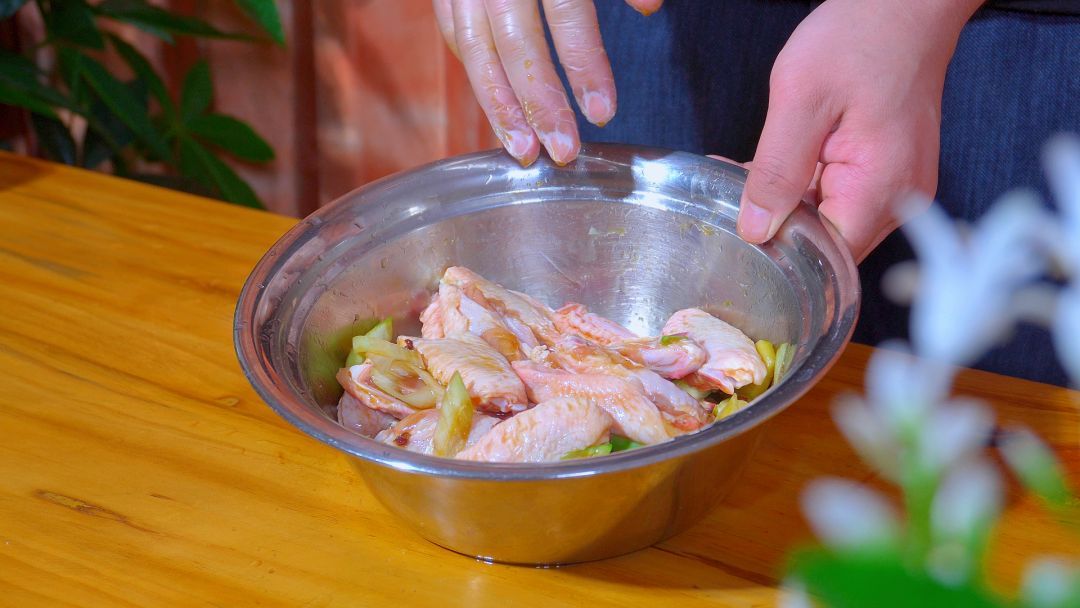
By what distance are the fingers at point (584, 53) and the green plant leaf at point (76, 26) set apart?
4.16 ft

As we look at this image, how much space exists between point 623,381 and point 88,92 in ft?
5.35

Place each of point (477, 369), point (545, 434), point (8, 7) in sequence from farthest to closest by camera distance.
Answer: point (8, 7)
point (477, 369)
point (545, 434)

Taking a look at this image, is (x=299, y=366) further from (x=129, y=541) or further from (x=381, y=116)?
(x=381, y=116)

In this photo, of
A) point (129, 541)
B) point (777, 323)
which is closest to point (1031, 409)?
point (777, 323)

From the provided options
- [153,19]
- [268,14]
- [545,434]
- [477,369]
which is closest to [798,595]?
[545,434]

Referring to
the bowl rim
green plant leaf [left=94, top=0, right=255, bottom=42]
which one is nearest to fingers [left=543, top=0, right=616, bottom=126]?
the bowl rim

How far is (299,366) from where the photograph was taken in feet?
2.89

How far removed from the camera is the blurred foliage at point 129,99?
6.14ft

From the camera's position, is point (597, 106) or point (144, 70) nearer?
point (597, 106)

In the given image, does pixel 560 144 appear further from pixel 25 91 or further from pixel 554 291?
pixel 25 91

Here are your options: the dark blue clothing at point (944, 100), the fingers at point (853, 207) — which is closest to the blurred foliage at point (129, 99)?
the dark blue clothing at point (944, 100)

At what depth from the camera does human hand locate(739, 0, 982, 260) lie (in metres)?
0.90

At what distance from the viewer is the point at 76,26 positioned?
194cm

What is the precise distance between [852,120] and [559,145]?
28 centimetres
